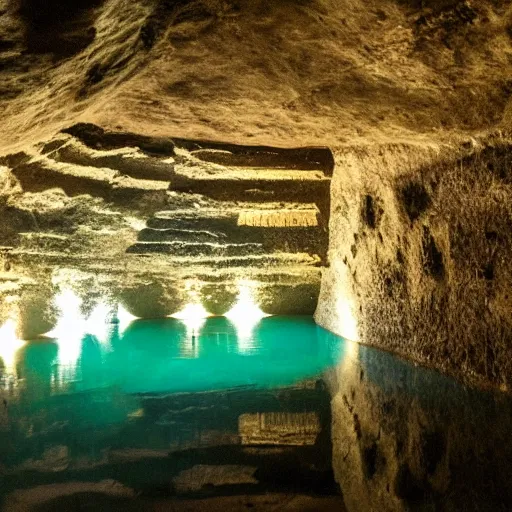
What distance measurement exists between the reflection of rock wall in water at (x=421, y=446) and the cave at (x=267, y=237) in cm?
2

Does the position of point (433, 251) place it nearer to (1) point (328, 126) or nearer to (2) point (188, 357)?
(1) point (328, 126)

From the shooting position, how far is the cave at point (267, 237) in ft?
9.35

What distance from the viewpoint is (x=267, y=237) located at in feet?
31.0

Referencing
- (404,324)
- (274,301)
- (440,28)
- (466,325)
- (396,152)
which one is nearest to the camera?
(440,28)

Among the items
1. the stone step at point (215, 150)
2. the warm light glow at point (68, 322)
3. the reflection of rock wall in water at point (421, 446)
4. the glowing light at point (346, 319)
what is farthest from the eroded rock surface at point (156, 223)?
the reflection of rock wall in water at point (421, 446)

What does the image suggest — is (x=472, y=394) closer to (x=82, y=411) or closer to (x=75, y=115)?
(x=82, y=411)

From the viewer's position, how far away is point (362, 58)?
3285 mm

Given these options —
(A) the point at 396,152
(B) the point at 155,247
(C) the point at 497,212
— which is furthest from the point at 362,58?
(B) the point at 155,247

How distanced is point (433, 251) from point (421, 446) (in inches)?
105

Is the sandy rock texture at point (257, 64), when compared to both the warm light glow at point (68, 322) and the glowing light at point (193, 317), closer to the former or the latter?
the warm light glow at point (68, 322)

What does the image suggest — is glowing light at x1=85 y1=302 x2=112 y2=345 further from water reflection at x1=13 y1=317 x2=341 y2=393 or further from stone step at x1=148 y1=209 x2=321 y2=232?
stone step at x1=148 y1=209 x2=321 y2=232

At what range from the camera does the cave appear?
9.35 ft

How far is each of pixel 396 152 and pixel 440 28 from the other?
114 inches

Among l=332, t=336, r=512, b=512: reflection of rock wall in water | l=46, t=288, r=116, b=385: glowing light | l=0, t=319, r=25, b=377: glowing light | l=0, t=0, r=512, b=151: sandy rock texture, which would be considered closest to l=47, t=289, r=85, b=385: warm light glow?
l=46, t=288, r=116, b=385: glowing light
